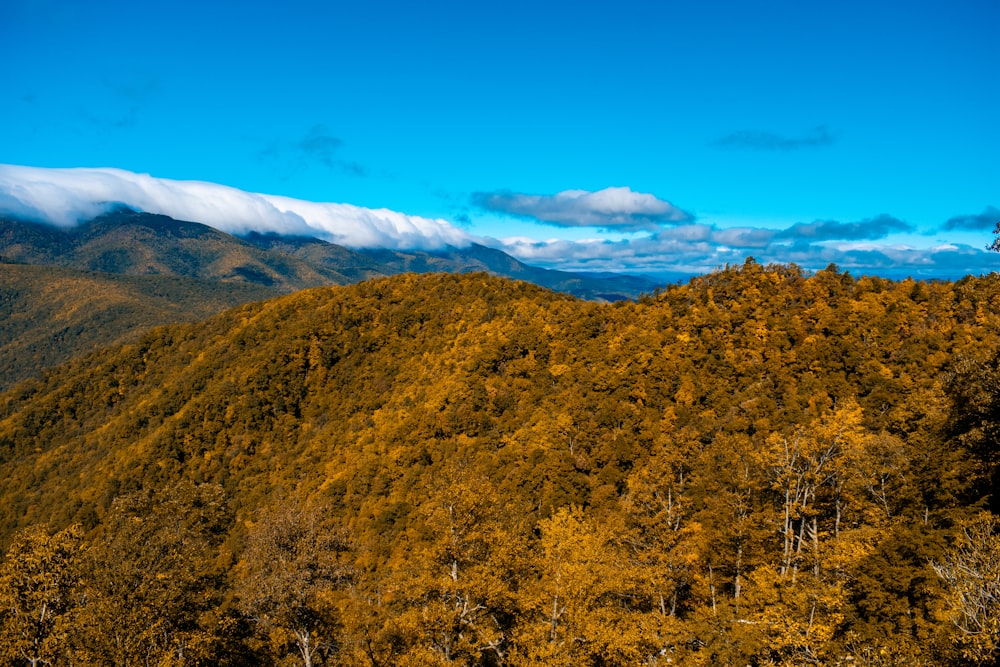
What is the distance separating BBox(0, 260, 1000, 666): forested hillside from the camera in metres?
27.4

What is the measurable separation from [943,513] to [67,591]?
5062 cm

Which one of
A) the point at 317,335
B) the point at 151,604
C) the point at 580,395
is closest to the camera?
the point at 151,604

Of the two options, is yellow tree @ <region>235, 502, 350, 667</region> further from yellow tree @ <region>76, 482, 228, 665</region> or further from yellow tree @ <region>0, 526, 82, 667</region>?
yellow tree @ <region>0, 526, 82, 667</region>

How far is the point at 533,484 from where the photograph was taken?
214ft

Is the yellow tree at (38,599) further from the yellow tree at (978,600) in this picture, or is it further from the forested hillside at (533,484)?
the yellow tree at (978,600)

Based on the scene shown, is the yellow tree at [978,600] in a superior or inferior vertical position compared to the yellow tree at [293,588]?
superior

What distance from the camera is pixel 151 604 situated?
98.7 feet

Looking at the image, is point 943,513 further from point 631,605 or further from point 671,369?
point 671,369

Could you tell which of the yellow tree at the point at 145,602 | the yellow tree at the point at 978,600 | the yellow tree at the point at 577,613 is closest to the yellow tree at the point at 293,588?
the yellow tree at the point at 145,602

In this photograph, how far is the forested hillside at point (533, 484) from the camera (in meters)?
27.4

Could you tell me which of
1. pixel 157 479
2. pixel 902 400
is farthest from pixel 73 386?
pixel 902 400

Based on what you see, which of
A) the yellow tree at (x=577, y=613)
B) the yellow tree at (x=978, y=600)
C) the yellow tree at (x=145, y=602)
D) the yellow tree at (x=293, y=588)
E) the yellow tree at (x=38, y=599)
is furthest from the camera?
the yellow tree at (x=293, y=588)

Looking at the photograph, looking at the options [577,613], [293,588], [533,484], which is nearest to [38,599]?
[293,588]

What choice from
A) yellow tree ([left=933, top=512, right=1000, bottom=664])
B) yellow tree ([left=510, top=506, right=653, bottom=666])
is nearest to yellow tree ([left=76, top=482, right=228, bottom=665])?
yellow tree ([left=510, top=506, right=653, bottom=666])
